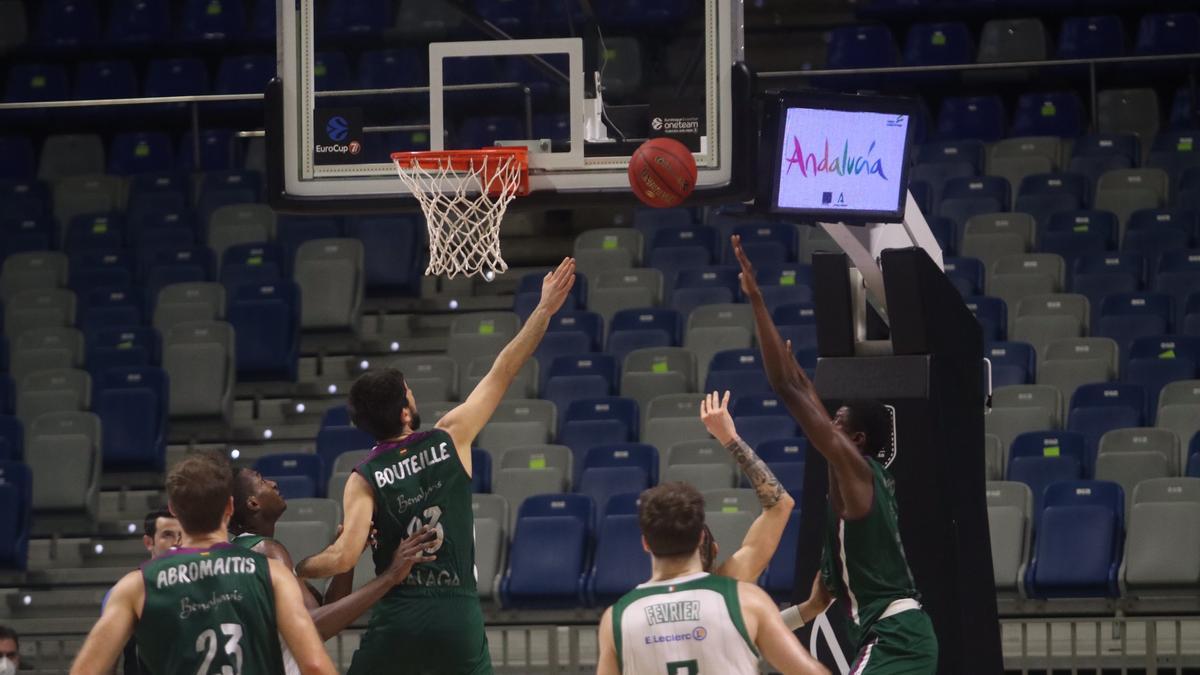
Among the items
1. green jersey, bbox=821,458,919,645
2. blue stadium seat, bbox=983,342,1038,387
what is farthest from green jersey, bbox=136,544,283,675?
blue stadium seat, bbox=983,342,1038,387

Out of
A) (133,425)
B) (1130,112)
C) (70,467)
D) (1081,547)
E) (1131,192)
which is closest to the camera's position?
(1081,547)

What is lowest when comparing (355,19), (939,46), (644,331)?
(644,331)

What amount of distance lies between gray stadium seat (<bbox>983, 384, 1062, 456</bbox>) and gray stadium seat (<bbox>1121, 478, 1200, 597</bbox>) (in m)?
1.25

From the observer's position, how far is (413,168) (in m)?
7.98

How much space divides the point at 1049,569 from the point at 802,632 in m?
3.23

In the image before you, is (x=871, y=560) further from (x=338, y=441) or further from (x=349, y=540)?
(x=338, y=441)

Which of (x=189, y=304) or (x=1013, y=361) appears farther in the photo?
(x=189, y=304)

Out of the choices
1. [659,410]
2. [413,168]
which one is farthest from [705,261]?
[413,168]

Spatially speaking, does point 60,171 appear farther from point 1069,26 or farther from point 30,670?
point 1069,26

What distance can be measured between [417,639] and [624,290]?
786 centimetres

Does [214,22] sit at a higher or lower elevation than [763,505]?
higher

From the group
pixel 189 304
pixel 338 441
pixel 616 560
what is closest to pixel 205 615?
pixel 616 560

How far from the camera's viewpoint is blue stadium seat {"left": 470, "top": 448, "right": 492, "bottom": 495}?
1228cm

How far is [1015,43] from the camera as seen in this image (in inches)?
650
